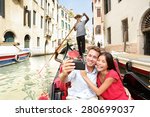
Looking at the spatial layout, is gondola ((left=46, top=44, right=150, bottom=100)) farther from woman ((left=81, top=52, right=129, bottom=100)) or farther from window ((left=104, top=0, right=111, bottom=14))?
window ((left=104, top=0, right=111, bottom=14))

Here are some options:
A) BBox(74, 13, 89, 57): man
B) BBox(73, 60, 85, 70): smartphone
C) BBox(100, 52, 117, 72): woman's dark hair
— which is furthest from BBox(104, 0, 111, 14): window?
BBox(73, 60, 85, 70): smartphone

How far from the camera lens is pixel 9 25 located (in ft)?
34.1

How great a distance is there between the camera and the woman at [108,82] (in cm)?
160

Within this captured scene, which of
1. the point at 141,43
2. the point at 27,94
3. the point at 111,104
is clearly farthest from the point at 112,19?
the point at 111,104

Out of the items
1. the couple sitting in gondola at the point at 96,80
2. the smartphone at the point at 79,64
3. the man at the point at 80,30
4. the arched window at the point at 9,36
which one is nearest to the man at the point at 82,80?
the couple sitting in gondola at the point at 96,80

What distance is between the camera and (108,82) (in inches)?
63.1

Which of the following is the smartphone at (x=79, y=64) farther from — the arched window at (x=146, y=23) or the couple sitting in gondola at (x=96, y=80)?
the arched window at (x=146, y=23)

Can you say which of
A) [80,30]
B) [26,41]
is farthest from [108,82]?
[26,41]

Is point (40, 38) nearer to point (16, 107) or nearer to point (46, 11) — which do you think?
point (46, 11)

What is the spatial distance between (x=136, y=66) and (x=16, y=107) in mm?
2507

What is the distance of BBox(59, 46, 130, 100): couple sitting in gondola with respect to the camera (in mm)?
1574

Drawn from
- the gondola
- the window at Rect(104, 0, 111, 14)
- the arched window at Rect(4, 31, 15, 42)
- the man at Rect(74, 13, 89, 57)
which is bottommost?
the gondola

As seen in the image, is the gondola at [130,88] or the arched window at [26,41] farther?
the arched window at [26,41]

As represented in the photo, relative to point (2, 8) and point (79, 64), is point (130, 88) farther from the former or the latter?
point (2, 8)
